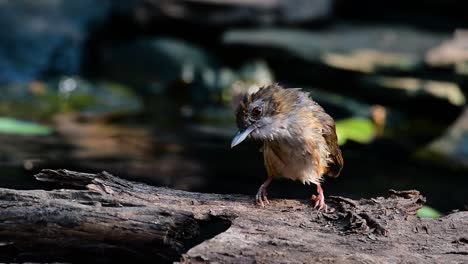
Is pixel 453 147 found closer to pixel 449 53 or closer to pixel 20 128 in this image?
pixel 449 53

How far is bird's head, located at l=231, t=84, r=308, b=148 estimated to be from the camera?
402 cm

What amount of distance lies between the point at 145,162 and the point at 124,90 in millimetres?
3572

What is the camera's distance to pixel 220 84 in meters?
11.5

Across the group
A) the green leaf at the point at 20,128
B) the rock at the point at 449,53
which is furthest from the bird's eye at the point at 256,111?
the rock at the point at 449,53

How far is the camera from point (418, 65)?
1079 cm

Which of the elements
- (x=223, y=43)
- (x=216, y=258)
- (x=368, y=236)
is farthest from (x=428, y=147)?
(x=216, y=258)

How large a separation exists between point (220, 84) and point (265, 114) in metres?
7.50

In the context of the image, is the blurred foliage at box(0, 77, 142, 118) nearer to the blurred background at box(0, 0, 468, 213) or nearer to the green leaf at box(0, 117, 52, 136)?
the blurred background at box(0, 0, 468, 213)

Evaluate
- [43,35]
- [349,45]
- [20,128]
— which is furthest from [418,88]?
[43,35]

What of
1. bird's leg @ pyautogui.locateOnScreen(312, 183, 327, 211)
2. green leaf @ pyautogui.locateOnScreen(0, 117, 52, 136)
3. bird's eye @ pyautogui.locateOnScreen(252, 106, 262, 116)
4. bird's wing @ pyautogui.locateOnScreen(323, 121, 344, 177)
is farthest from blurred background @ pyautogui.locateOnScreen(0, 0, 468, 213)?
bird's leg @ pyautogui.locateOnScreen(312, 183, 327, 211)

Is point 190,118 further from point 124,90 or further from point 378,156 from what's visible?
point 378,156

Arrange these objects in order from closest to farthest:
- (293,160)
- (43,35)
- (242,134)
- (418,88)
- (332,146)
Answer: (242,134) → (293,160) → (332,146) → (418,88) → (43,35)

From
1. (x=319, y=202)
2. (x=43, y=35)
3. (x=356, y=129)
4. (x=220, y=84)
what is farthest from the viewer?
(x=43, y=35)

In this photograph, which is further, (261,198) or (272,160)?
(272,160)
